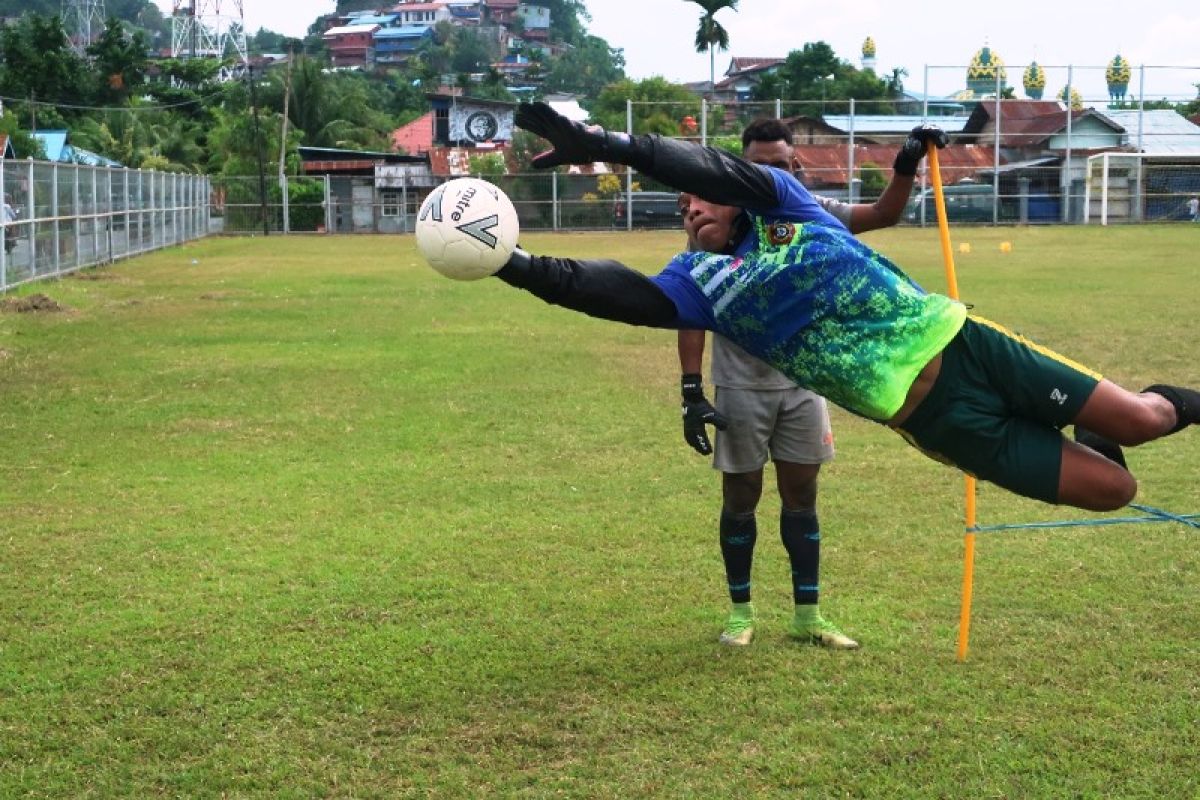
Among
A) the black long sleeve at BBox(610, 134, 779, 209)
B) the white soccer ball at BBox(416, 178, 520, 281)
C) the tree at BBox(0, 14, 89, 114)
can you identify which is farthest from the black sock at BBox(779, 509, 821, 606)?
the tree at BBox(0, 14, 89, 114)

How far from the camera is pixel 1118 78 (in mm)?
68812

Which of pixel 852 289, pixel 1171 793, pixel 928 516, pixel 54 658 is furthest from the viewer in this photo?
pixel 928 516

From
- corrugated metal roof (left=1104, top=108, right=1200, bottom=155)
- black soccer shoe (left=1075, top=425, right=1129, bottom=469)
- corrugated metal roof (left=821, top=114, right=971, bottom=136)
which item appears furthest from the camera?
corrugated metal roof (left=821, top=114, right=971, bottom=136)

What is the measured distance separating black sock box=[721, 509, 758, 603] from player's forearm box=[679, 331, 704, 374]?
28.9 inches

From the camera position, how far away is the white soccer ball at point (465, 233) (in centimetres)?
521

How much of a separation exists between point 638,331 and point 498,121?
3029 inches

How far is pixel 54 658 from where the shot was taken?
19.9 feet

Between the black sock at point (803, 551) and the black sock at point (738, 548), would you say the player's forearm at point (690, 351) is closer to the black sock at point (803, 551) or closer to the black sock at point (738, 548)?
the black sock at point (738, 548)

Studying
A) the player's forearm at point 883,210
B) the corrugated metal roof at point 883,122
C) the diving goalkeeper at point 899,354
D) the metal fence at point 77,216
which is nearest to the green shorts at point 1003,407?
the diving goalkeeper at point 899,354

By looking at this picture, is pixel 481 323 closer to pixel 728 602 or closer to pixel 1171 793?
pixel 728 602

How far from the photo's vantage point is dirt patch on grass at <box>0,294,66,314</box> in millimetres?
21859

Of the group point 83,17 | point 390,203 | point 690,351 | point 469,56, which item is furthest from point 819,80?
point 469,56

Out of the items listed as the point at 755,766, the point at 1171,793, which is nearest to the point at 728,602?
the point at 755,766

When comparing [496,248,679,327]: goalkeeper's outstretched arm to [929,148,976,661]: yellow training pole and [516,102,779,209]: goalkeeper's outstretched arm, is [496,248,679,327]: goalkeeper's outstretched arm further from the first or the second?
[929,148,976,661]: yellow training pole
